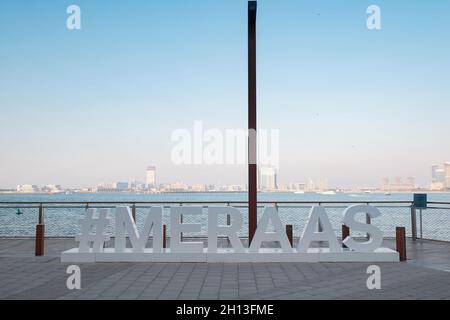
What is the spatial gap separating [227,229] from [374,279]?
10.6 ft

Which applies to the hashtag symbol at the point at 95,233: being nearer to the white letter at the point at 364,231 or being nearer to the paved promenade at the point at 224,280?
the paved promenade at the point at 224,280

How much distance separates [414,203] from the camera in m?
12.4

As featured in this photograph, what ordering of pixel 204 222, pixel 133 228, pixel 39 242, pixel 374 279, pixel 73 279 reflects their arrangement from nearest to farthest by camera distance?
pixel 374 279 → pixel 73 279 → pixel 133 228 → pixel 39 242 → pixel 204 222

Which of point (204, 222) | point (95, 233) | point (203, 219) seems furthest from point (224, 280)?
point (203, 219)

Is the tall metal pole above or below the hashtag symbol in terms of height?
above

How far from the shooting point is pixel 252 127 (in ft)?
31.9

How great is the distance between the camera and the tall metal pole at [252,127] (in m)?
9.53

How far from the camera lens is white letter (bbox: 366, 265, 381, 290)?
649cm

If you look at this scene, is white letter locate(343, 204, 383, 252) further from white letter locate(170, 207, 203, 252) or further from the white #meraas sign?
white letter locate(170, 207, 203, 252)

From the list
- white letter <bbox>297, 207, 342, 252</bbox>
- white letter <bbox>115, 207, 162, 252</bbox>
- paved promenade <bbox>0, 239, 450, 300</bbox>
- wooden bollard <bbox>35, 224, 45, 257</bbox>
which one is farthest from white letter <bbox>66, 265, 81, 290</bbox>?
white letter <bbox>297, 207, 342, 252</bbox>

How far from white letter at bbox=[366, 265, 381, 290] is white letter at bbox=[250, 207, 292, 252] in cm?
183

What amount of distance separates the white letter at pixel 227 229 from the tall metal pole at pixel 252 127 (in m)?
0.57

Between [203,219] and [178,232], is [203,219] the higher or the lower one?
the lower one

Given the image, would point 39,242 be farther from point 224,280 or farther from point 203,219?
point 203,219
